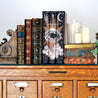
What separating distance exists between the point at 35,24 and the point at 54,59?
0.95ft

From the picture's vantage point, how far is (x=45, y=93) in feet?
4.64

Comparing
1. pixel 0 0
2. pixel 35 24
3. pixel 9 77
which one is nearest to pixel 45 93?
pixel 9 77

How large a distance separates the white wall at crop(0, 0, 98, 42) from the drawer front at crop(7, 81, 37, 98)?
2.05ft

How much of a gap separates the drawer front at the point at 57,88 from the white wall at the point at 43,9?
0.63 metres

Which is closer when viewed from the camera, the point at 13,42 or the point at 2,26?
the point at 13,42

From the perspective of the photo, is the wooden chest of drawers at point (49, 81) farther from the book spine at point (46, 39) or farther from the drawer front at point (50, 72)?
the book spine at point (46, 39)

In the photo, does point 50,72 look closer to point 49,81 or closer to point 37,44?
point 49,81

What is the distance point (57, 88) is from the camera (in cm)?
141

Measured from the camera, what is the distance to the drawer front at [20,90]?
1415mm

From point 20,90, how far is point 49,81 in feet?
0.69

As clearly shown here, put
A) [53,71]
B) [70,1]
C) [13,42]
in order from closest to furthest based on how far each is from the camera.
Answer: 1. [53,71]
2. [13,42]
3. [70,1]

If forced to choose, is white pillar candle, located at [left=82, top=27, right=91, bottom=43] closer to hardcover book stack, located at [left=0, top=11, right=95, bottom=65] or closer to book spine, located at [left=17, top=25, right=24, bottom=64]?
hardcover book stack, located at [left=0, top=11, right=95, bottom=65]

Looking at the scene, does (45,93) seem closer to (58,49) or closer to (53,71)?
(53,71)

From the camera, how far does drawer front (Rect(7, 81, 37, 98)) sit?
1415 mm
